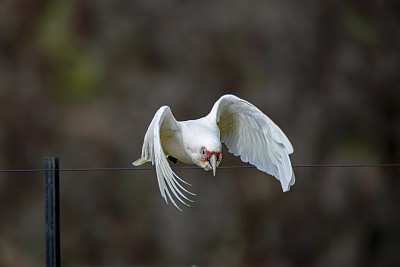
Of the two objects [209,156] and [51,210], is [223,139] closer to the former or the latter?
[209,156]

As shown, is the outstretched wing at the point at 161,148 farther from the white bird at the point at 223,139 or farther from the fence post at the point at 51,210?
the fence post at the point at 51,210

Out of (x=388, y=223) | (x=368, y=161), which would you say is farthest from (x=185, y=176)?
(x=388, y=223)

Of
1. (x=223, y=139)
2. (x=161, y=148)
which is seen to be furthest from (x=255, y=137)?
(x=161, y=148)

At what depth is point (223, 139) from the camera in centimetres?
114

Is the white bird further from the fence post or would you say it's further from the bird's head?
the fence post

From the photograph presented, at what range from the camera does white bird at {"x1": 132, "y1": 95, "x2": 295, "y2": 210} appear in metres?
0.93

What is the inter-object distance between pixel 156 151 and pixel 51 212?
206 mm

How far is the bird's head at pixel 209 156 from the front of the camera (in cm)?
93

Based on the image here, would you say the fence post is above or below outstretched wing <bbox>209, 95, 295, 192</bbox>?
below

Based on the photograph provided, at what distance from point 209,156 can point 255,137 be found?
15cm

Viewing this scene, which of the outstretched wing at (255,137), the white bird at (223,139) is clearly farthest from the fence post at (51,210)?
the outstretched wing at (255,137)

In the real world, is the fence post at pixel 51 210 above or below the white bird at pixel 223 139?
below

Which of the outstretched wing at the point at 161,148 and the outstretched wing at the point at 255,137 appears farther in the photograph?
the outstretched wing at the point at 255,137

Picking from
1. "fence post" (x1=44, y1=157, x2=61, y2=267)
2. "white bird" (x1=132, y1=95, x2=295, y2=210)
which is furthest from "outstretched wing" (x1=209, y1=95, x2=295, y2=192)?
"fence post" (x1=44, y1=157, x2=61, y2=267)
